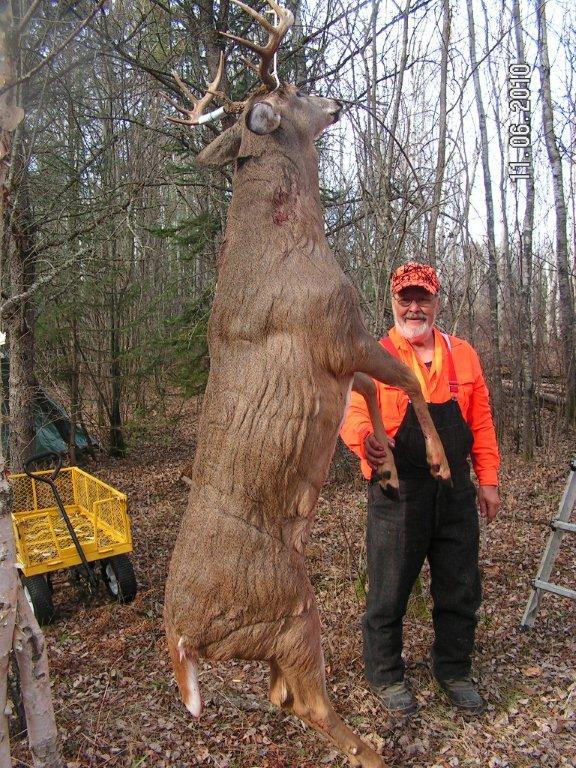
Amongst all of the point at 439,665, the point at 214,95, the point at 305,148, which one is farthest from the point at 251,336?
the point at 439,665

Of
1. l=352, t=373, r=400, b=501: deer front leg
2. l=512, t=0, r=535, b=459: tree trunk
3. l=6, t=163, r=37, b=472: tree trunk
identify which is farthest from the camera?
l=512, t=0, r=535, b=459: tree trunk

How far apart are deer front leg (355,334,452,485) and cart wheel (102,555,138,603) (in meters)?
3.98

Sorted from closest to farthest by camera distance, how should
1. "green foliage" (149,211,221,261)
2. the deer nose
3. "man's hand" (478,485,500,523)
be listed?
the deer nose
"man's hand" (478,485,500,523)
"green foliage" (149,211,221,261)

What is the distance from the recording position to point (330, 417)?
2.17m

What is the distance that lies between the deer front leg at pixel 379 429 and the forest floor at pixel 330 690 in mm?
1625

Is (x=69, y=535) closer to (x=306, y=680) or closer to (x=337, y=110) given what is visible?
(x=306, y=680)

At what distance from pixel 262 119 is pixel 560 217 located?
10339 mm

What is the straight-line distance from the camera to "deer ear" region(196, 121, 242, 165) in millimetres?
2494

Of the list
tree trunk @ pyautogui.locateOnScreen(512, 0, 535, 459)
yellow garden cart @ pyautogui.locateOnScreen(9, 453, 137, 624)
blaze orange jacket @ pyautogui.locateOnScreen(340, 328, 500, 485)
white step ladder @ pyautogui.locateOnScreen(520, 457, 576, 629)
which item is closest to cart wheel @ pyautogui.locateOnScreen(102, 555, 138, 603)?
yellow garden cart @ pyautogui.locateOnScreen(9, 453, 137, 624)

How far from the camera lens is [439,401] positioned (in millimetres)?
3260

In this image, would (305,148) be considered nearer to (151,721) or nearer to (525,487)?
(151,721)

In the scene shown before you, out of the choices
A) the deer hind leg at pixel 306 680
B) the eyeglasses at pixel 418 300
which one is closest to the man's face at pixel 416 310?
the eyeglasses at pixel 418 300

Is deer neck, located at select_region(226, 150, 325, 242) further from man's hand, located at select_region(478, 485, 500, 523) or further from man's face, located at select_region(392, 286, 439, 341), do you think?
man's hand, located at select_region(478, 485, 500, 523)
